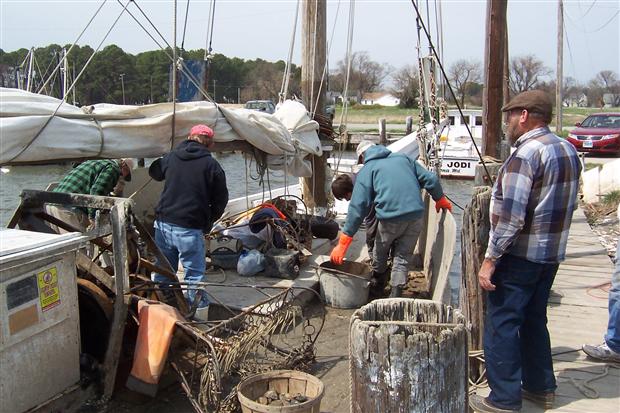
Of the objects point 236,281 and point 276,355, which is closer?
point 276,355

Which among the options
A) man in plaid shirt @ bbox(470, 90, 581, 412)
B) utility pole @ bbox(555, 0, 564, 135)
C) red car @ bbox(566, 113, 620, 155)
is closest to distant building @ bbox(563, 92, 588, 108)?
utility pole @ bbox(555, 0, 564, 135)

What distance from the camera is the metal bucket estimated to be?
6.56 metres

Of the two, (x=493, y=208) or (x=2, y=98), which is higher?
(x=2, y=98)

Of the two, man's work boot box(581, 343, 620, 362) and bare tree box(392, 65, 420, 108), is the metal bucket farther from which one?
bare tree box(392, 65, 420, 108)

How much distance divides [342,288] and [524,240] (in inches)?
134

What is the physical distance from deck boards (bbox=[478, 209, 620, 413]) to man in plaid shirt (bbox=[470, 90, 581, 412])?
451 mm

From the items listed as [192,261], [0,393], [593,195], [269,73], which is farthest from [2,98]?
[269,73]

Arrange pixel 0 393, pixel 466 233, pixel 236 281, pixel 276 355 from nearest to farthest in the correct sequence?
pixel 0 393
pixel 466 233
pixel 276 355
pixel 236 281

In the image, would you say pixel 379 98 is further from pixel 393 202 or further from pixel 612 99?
pixel 393 202

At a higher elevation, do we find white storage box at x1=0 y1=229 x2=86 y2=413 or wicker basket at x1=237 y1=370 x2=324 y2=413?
white storage box at x1=0 y1=229 x2=86 y2=413

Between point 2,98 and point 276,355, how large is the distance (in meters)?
3.14

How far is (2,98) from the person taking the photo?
15.9ft

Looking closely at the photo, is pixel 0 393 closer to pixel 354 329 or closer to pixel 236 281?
pixel 354 329

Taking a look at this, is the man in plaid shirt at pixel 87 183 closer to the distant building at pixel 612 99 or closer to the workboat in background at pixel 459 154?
the workboat in background at pixel 459 154
